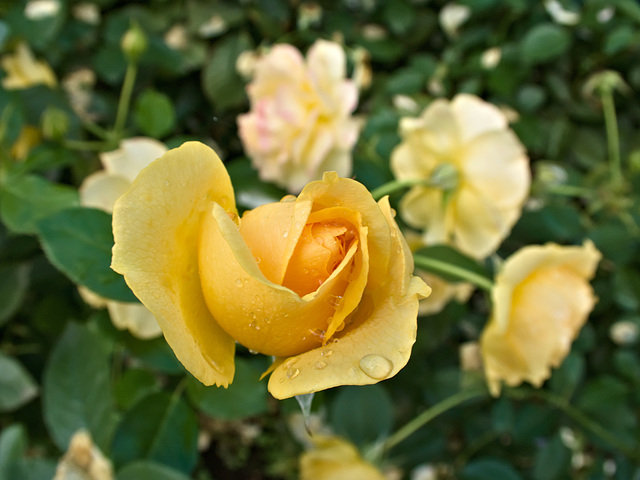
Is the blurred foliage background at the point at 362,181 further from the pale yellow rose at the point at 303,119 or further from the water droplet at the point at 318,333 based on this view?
the water droplet at the point at 318,333

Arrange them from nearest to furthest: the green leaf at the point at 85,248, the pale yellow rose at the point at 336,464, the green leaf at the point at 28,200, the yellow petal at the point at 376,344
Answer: the yellow petal at the point at 376,344 < the green leaf at the point at 85,248 < the green leaf at the point at 28,200 < the pale yellow rose at the point at 336,464

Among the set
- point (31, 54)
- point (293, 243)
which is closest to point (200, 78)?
point (31, 54)

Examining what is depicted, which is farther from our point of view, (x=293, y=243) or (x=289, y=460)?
(x=289, y=460)

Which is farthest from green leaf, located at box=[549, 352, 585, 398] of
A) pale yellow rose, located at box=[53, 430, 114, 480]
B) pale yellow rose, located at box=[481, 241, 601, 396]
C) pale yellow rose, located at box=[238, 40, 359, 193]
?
pale yellow rose, located at box=[53, 430, 114, 480]

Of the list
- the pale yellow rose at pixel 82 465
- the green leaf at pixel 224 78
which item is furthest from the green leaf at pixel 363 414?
the green leaf at pixel 224 78

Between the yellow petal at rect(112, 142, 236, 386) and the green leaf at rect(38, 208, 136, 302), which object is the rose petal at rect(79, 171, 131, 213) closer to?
the green leaf at rect(38, 208, 136, 302)

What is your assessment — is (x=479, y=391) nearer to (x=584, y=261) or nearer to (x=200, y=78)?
(x=584, y=261)

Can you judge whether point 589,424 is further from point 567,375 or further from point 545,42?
point 545,42
